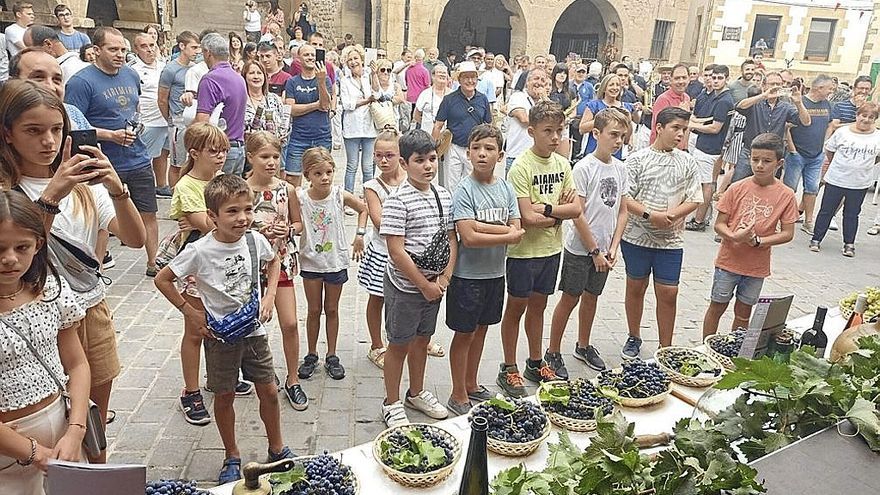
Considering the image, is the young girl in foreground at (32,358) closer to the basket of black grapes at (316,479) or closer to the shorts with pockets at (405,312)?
the basket of black grapes at (316,479)

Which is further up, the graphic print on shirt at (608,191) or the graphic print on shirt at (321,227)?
the graphic print on shirt at (608,191)

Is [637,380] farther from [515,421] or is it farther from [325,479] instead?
[325,479]

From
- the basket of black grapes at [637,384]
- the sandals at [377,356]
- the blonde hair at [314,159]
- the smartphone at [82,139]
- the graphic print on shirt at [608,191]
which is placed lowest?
the sandals at [377,356]

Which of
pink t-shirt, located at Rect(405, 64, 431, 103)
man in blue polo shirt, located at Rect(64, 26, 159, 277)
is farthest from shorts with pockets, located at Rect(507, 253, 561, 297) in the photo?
pink t-shirt, located at Rect(405, 64, 431, 103)

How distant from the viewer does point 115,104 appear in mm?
5254

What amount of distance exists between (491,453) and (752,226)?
2835 millimetres

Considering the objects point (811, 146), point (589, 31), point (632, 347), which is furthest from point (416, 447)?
point (589, 31)

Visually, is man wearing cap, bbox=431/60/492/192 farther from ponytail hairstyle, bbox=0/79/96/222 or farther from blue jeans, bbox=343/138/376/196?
ponytail hairstyle, bbox=0/79/96/222

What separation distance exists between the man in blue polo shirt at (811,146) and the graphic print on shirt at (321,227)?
7.26 metres

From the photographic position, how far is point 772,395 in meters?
1.92

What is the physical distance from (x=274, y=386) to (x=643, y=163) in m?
2.92

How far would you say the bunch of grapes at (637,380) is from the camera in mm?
2703

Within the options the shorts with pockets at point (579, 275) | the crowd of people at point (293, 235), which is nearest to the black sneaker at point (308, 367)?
the crowd of people at point (293, 235)

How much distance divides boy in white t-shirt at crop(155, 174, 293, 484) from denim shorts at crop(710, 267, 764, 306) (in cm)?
312
